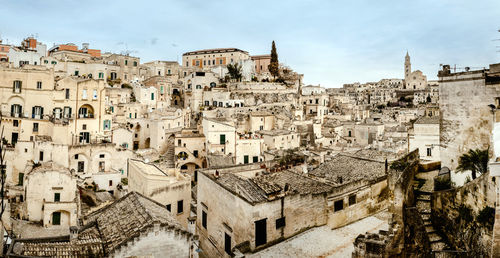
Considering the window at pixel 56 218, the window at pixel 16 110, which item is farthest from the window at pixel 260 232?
the window at pixel 16 110

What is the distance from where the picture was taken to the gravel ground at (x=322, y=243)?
1335 cm

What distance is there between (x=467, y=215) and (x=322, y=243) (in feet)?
18.1

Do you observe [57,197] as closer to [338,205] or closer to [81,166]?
[81,166]

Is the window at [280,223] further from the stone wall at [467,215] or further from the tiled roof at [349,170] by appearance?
the stone wall at [467,215]

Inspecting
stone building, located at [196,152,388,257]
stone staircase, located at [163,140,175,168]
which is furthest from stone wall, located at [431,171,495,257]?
stone staircase, located at [163,140,175,168]

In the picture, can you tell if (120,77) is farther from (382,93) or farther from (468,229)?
(382,93)

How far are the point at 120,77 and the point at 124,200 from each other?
175 feet

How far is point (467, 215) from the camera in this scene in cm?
1241

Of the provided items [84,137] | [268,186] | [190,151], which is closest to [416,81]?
[190,151]

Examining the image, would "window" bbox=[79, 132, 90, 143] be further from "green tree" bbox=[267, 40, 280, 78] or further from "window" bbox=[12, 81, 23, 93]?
"green tree" bbox=[267, 40, 280, 78]

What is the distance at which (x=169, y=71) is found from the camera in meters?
77.9

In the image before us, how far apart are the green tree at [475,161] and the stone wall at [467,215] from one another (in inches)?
73.5

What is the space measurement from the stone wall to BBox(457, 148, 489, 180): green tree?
6.12ft

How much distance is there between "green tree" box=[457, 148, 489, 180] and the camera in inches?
574
